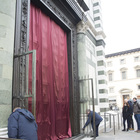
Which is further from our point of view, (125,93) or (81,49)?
(125,93)

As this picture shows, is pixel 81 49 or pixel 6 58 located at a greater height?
pixel 81 49

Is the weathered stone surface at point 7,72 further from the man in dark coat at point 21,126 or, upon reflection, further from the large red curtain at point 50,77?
the large red curtain at point 50,77

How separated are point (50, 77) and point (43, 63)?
0.53 m

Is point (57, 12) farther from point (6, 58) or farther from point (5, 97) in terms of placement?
point (5, 97)

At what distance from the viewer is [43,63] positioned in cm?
575

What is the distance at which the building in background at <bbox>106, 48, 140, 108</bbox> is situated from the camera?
3488 centimetres

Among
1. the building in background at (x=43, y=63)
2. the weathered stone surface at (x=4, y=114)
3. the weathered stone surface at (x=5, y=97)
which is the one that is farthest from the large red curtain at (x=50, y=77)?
the weathered stone surface at (x=4, y=114)

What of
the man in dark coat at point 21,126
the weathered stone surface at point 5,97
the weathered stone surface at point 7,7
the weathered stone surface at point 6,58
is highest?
the weathered stone surface at point 7,7

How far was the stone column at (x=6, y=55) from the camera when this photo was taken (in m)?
3.51

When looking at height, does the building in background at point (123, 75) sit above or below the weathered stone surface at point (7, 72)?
above

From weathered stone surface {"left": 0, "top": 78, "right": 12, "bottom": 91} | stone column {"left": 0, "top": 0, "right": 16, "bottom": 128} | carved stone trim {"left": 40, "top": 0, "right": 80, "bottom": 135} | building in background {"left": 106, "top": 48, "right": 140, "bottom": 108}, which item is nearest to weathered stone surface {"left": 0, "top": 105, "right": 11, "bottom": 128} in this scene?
stone column {"left": 0, "top": 0, "right": 16, "bottom": 128}

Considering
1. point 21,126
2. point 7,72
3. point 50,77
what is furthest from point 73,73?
point 21,126

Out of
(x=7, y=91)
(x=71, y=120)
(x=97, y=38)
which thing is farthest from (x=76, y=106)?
(x=97, y=38)

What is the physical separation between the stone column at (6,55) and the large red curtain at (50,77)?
1.26 m
